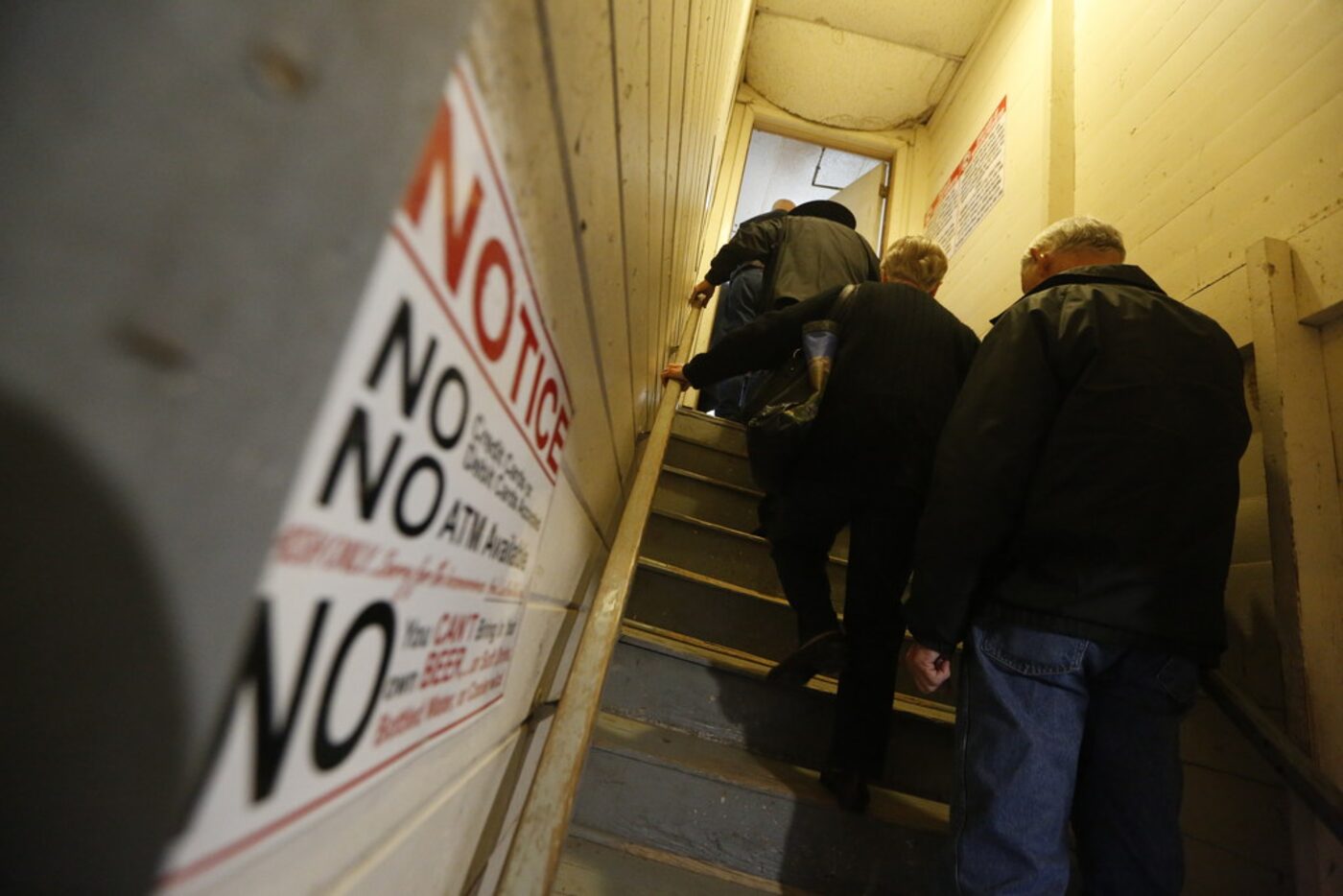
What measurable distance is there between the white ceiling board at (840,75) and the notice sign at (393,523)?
13.8 feet

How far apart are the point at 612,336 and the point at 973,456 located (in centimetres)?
68

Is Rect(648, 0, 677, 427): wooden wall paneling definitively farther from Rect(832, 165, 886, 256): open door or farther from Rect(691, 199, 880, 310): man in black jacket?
Rect(832, 165, 886, 256): open door

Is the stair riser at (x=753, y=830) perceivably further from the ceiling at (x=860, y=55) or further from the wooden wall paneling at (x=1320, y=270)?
the ceiling at (x=860, y=55)

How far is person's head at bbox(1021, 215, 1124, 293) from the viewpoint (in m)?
1.30

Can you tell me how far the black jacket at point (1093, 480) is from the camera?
92cm

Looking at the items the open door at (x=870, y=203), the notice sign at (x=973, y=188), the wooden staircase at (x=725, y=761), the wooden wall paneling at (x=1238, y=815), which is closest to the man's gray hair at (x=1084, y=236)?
the wooden wall paneling at (x=1238, y=815)

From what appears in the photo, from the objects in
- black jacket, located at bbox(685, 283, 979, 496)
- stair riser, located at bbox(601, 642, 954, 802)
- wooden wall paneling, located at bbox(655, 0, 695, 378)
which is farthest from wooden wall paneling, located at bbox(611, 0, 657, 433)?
stair riser, located at bbox(601, 642, 954, 802)

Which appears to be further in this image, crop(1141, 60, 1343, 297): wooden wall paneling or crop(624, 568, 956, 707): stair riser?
crop(624, 568, 956, 707): stair riser

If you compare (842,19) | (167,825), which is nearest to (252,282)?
(167,825)

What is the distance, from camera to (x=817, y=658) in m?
1.43

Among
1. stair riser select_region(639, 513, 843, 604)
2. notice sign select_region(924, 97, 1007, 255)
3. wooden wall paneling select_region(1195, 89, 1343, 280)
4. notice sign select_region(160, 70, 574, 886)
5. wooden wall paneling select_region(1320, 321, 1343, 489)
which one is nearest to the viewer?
notice sign select_region(160, 70, 574, 886)

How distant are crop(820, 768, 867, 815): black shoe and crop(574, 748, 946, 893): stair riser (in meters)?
0.02

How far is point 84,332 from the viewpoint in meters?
0.25

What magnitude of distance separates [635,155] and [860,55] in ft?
12.5
